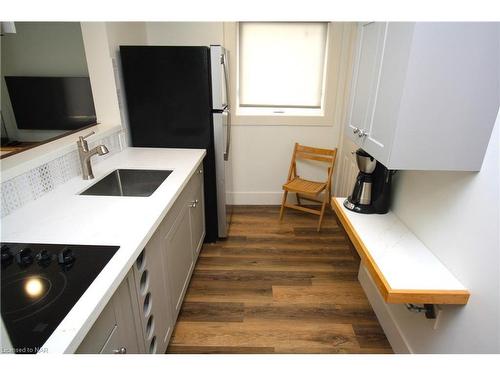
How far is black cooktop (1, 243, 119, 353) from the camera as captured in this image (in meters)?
0.62

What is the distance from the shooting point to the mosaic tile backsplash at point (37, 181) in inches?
45.5

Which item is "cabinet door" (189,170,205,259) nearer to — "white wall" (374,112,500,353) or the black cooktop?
the black cooktop

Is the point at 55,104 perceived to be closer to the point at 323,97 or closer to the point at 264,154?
the point at 264,154

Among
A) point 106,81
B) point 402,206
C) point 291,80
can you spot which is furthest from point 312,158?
point 106,81

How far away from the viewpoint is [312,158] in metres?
3.09

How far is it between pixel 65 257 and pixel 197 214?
133cm

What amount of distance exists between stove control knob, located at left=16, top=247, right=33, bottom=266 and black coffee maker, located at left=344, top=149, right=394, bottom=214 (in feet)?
4.89

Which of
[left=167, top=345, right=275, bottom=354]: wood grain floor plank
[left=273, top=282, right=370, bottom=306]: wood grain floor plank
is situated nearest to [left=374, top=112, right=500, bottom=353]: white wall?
[left=273, top=282, right=370, bottom=306]: wood grain floor plank

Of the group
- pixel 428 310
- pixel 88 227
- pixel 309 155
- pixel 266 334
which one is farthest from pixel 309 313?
pixel 309 155

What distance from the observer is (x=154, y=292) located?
125cm
